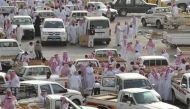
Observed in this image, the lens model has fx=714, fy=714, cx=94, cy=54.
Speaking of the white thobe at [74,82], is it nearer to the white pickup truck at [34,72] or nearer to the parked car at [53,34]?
the white pickup truck at [34,72]

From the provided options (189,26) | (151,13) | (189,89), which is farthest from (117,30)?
(189,89)

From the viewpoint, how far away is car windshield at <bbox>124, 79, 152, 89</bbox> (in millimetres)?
25781

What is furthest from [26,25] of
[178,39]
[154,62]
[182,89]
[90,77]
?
[182,89]

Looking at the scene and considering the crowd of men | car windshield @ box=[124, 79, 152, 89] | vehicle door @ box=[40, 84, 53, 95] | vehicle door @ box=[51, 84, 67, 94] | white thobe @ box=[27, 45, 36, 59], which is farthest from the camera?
white thobe @ box=[27, 45, 36, 59]

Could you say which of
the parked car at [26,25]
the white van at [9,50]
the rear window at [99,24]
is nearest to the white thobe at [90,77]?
the white van at [9,50]

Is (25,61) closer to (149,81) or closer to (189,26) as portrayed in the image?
(149,81)

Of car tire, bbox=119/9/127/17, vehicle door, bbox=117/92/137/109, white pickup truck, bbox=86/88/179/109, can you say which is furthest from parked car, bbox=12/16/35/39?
vehicle door, bbox=117/92/137/109

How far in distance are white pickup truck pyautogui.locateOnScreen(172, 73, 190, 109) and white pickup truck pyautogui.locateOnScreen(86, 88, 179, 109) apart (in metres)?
2.78

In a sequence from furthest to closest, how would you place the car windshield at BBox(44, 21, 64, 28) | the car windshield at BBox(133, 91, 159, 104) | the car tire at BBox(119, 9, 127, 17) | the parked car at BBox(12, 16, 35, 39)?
the car tire at BBox(119, 9, 127, 17) → the parked car at BBox(12, 16, 35, 39) → the car windshield at BBox(44, 21, 64, 28) → the car windshield at BBox(133, 91, 159, 104)

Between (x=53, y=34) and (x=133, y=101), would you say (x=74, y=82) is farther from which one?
(x=53, y=34)

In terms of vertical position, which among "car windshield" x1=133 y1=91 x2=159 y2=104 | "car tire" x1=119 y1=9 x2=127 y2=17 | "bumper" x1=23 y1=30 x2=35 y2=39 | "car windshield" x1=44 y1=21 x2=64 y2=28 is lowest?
"car tire" x1=119 y1=9 x2=127 y2=17

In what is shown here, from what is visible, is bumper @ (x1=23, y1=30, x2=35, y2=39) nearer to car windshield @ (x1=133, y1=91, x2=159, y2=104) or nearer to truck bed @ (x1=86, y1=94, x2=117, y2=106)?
truck bed @ (x1=86, y1=94, x2=117, y2=106)

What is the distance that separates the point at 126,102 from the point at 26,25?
70.4 feet

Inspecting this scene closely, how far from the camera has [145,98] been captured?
23406 millimetres
